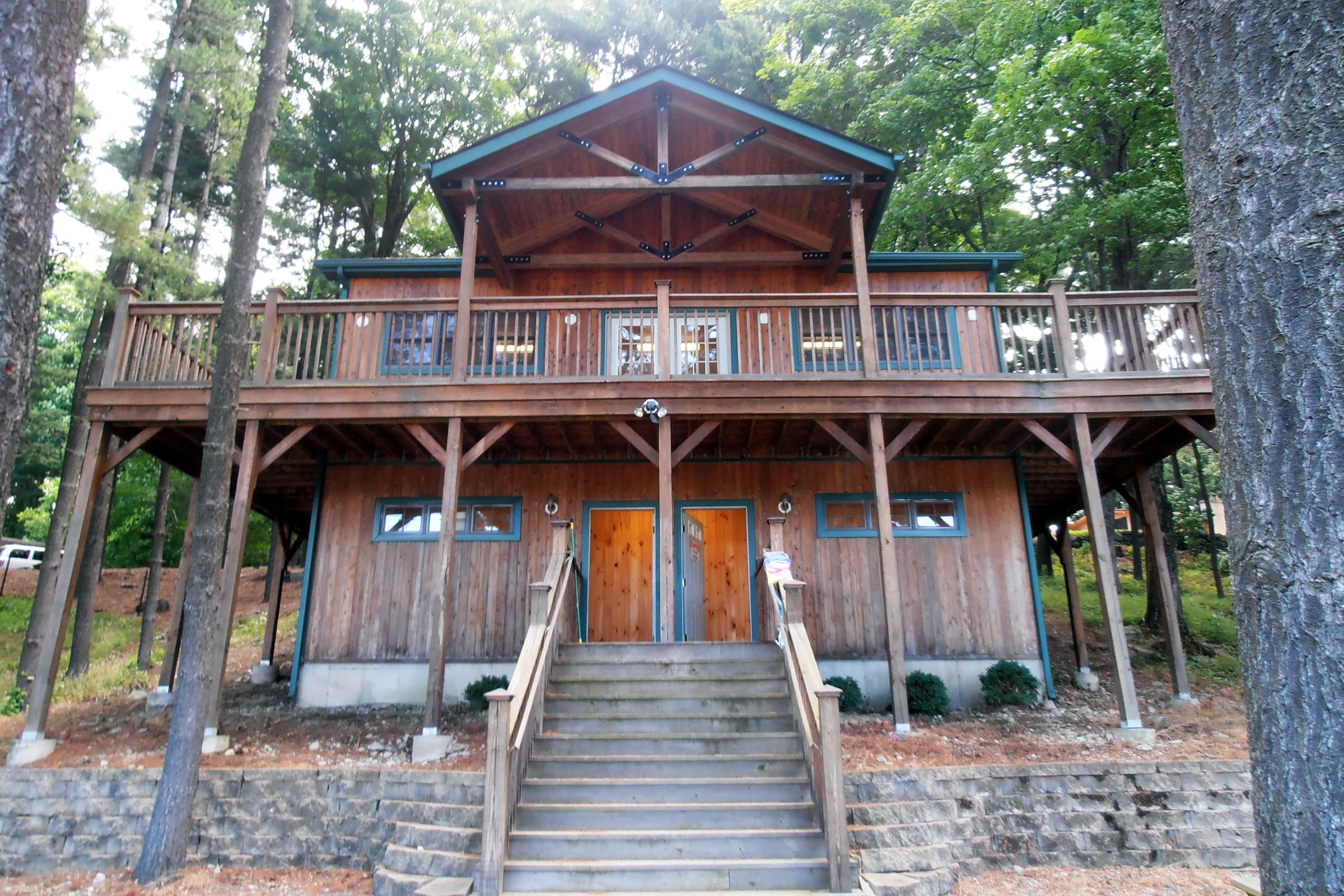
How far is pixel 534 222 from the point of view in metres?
11.6

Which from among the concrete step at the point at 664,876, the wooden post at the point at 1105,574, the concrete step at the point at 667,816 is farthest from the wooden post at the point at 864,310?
the concrete step at the point at 664,876

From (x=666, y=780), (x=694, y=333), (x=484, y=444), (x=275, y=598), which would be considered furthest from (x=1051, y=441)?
(x=275, y=598)

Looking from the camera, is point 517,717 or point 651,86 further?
point 651,86

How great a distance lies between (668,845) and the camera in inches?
213

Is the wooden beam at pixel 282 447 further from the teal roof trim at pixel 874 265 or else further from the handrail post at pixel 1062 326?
the handrail post at pixel 1062 326

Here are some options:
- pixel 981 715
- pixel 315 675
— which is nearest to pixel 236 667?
pixel 315 675

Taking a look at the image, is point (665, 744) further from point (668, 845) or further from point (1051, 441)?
point (1051, 441)

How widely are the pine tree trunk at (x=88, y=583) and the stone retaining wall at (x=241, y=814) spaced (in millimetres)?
6998

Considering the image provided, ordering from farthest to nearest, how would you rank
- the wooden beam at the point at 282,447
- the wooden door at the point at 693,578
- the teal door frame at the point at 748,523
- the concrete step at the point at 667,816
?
1. the wooden door at the point at 693,578
2. the teal door frame at the point at 748,523
3. the wooden beam at the point at 282,447
4. the concrete step at the point at 667,816

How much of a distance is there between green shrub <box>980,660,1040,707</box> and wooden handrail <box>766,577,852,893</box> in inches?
157

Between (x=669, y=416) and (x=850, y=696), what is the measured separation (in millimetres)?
4277

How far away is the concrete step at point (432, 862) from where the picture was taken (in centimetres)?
548

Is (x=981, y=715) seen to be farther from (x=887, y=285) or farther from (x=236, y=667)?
(x=236, y=667)

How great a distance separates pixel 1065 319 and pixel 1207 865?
5.91 m
